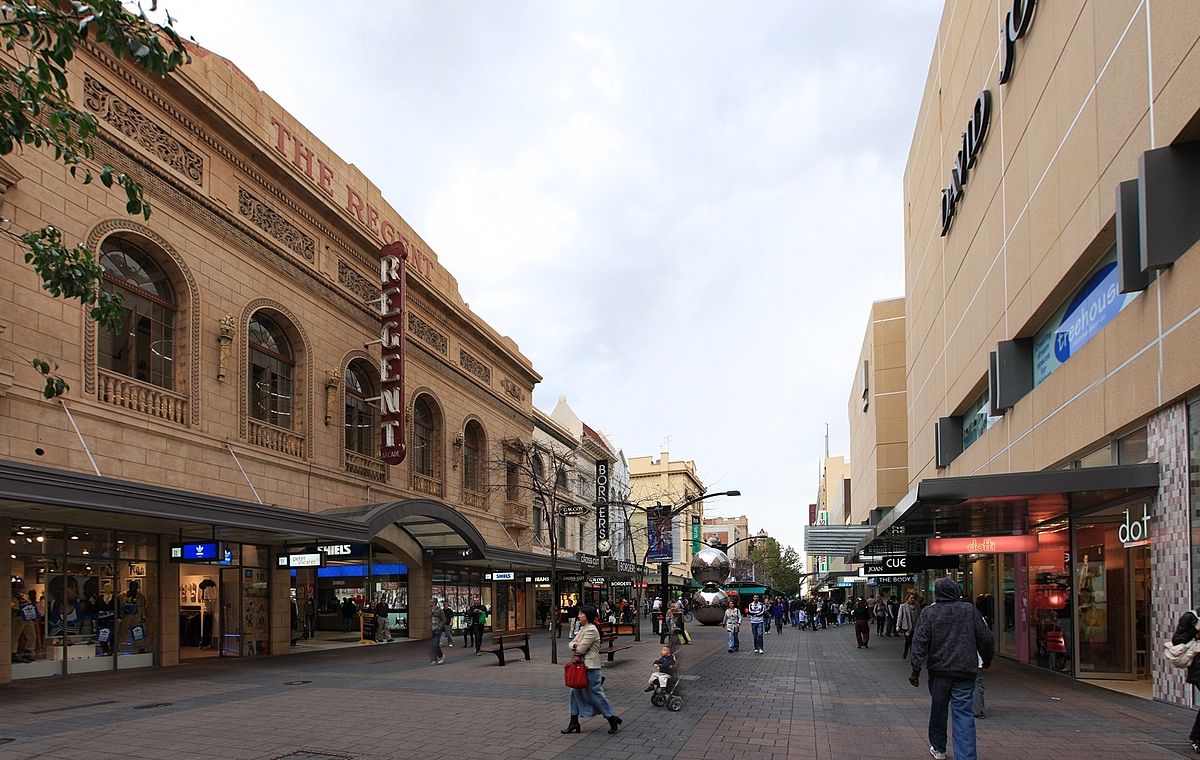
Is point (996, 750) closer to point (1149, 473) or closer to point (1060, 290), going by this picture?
point (1149, 473)

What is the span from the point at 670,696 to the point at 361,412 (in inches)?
715

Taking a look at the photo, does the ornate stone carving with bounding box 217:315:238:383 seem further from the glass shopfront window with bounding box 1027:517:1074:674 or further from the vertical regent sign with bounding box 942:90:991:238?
the vertical regent sign with bounding box 942:90:991:238

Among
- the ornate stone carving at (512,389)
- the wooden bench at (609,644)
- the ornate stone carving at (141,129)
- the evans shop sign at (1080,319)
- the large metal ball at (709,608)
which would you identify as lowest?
the large metal ball at (709,608)

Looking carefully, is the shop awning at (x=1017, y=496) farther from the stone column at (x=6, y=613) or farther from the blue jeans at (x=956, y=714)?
the stone column at (x=6, y=613)

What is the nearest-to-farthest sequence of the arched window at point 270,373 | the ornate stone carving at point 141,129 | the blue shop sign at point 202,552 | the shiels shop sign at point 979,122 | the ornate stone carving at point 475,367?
the ornate stone carving at point 141,129 < the blue shop sign at point 202,552 < the shiels shop sign at point 979,122 < the arched window at point 270,373 < the ornate stone carving at point 475,367

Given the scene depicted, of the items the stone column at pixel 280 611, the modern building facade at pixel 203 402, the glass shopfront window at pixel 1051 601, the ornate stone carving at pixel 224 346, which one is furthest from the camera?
the stone column at pixel 280 611

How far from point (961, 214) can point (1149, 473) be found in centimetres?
1519

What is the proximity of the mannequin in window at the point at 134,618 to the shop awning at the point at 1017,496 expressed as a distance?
16.0m

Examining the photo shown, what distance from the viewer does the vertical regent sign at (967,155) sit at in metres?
22.6

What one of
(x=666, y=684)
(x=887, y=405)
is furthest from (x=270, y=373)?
(x=887, y=405)

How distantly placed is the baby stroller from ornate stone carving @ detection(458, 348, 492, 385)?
960 inches

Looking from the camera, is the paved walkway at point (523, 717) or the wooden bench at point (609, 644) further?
the wooden bench at point (609, 644)

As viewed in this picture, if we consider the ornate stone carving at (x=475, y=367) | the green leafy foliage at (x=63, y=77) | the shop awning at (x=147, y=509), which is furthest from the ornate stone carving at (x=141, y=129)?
the ornate stone carving at (x=475, y=367)

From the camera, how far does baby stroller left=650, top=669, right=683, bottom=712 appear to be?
1296cm
